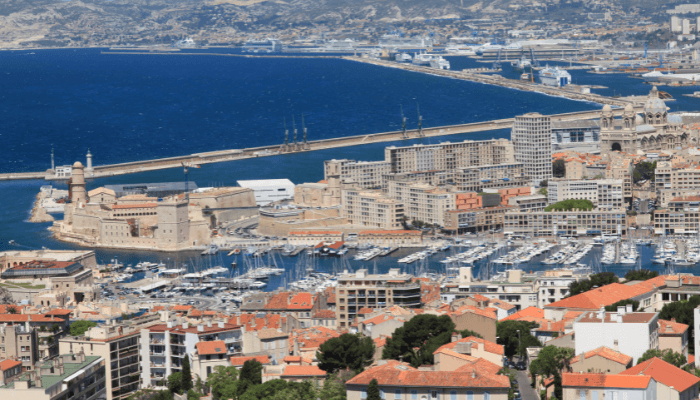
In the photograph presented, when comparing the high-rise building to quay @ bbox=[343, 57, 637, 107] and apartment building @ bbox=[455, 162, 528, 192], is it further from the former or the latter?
quay @ bbox=[343, 57, 637, 107]

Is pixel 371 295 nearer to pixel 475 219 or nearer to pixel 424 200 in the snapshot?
pixel 475 219

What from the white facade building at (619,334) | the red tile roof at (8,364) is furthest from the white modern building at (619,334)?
the red tile roof at (8,364)

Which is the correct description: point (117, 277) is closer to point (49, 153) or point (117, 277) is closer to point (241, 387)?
point (241, 387)

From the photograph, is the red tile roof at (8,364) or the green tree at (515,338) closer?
A: the red tile roof at (8,364)

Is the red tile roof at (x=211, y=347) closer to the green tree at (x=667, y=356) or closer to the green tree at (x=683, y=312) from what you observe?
the green tree at (x=667, y=356)

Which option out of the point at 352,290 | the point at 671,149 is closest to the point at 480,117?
the point at 671,149

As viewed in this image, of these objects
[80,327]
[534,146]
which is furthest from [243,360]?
[534,146]
